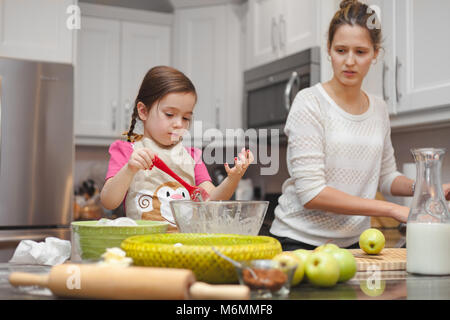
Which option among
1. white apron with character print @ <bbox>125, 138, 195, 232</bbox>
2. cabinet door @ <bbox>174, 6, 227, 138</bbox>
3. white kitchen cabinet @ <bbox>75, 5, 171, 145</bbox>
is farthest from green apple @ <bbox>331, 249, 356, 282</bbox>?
white kitchen cabinet @ <bbox>75, 5, 171, 145</bbox>

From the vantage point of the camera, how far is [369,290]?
2.29 ft

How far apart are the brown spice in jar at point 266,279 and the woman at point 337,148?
834 millimetres

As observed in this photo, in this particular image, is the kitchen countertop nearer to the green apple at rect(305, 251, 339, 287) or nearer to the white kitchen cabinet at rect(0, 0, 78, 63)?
the green apple at rect(305, 251, 339, 287)

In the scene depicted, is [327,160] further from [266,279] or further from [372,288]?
[266,279]

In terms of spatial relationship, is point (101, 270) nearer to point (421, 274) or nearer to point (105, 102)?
point (421, 274)

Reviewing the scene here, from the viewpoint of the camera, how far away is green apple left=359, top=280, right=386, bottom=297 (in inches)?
26.4

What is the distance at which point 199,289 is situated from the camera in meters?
0.54

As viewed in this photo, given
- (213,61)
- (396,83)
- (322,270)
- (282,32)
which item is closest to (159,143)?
(322,270)

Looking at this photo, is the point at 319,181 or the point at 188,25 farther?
the point at 188,25

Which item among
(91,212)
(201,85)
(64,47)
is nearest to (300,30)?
(201,85)

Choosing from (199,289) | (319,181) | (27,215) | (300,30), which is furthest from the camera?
(300,30)

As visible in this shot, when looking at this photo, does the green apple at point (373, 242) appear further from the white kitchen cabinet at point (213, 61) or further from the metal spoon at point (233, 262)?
the white kitchen cabinet at point (213, 61)

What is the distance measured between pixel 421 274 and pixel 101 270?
0.55 m

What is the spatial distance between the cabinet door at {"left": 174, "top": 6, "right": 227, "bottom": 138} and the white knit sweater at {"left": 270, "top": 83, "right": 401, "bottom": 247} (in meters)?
1.57
